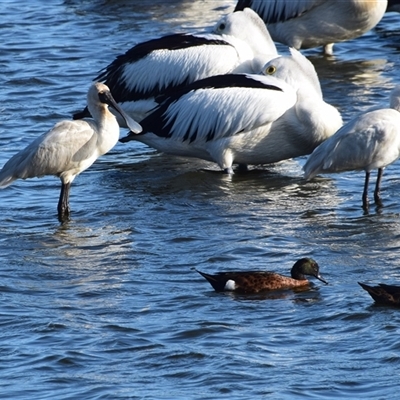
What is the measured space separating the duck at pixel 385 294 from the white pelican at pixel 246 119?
3.46 m

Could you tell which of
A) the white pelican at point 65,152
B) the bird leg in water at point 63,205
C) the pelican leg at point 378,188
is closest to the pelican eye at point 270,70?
the pelican leg at point 378,188

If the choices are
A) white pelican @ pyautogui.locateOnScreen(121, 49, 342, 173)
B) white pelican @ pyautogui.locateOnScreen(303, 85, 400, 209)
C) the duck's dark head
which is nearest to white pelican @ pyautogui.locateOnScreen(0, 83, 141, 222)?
white pelican @ pyautogui.locateOnScreen(121, 49, 342, 173)

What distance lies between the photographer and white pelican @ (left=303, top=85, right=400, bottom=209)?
1000 centimetres

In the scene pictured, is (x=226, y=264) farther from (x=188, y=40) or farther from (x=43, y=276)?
(x=188, y=40)

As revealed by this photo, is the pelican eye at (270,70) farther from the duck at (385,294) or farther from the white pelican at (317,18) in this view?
the duck at (385,294)

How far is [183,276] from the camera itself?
28.2ft

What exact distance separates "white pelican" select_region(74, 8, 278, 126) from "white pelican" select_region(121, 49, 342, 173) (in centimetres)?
65

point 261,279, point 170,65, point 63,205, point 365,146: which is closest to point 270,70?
point 170,65

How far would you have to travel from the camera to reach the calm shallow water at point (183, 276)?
680 cm

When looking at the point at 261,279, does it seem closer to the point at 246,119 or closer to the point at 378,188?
the point at 378,188

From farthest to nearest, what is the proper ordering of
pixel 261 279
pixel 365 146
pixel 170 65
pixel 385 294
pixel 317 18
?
1. pixel 317 18
2. pixel 170 65
3. pixel 365 146
4. pixel 261 279
5. pixel 385 294

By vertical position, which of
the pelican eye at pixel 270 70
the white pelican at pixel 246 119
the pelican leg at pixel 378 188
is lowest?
the pelican leg at pixel 378 188

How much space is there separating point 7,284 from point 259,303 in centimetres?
166

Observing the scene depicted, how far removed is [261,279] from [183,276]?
723mm
